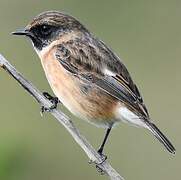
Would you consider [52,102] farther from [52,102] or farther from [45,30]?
[45,30]

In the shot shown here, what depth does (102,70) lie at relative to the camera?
1038cm

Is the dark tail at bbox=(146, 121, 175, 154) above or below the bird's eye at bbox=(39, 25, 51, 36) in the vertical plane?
below

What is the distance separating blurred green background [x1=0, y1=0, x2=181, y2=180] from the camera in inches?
511

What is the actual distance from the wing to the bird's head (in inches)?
11.1

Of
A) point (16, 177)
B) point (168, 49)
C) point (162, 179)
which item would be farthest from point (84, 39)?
point (168, 49)

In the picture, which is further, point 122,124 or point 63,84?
point 122,124

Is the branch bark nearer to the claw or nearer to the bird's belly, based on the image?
the claw

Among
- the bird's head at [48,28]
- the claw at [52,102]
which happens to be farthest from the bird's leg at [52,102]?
the bird's head at [48,28]

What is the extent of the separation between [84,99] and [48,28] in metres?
0.90

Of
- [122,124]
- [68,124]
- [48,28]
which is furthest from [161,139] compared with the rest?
[122,124]

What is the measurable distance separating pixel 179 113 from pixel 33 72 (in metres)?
2.18

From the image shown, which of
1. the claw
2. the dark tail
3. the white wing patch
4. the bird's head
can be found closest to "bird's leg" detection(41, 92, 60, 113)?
the claw

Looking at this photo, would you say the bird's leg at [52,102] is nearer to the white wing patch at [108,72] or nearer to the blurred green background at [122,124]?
the white wing patch at [108,72]

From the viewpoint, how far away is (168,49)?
15656mm
